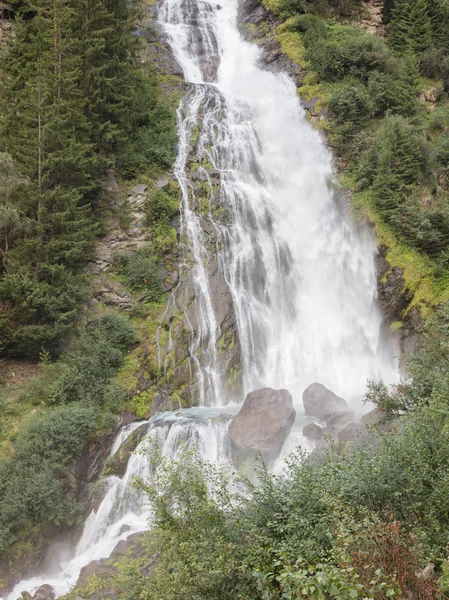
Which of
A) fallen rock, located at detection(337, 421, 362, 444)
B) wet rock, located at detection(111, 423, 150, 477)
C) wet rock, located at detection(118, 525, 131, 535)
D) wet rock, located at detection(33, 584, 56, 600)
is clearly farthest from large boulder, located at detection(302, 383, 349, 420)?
wet rock, located at detection(33, 584, 56, 600)

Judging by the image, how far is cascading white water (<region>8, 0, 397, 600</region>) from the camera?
12.3 meters

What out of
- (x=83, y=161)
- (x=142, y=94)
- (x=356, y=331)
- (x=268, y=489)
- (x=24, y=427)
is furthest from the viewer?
(x=142, y=94)

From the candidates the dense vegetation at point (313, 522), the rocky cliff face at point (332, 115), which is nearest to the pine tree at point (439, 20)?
the rocky cliff face at point (332, 115)

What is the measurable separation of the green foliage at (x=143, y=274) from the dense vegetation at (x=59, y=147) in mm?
1550

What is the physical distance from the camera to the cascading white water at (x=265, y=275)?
486 inches

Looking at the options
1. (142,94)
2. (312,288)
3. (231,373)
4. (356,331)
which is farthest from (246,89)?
(231,373)

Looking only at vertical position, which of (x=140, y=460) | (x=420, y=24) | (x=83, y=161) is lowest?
(x=140, y=460)

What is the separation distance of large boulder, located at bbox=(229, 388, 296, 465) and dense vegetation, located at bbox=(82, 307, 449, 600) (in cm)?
486

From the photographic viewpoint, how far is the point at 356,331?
62.2 ft

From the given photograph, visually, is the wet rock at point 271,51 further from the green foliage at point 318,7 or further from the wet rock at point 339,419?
the wet rock at point 339,419

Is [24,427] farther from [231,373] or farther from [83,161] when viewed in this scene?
[83,161]

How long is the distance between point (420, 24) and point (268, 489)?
117 ft

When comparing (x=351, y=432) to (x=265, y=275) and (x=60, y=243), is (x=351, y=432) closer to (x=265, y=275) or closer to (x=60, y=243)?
(x=265, y=275)

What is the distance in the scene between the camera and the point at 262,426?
40.1 ft
